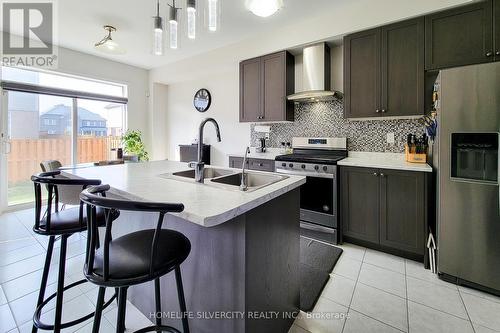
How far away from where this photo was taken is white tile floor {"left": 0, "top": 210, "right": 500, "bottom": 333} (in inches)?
60.2

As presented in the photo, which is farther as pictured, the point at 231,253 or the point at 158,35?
the point at 158,35

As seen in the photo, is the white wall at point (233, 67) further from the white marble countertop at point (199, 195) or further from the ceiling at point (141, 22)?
the white marble countertop at point (199, 195)

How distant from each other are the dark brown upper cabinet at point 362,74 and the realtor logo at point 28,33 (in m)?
3.56

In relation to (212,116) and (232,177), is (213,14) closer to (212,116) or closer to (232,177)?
(232,177)

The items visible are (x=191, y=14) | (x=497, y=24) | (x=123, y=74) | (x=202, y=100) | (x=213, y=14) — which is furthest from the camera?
(x=123, y=74)

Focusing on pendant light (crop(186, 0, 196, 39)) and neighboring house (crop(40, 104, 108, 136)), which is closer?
pendant light (crop(186, 0, 196, 39))

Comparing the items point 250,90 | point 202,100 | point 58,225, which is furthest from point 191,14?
point 202,100

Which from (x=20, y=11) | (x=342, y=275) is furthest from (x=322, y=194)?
(x=20, y=11)

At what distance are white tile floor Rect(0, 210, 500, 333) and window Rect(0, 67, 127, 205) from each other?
214 centimetres

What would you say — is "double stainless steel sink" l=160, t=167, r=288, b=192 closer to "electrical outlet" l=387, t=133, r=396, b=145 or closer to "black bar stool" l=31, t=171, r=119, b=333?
"black bar stool" l=31, t=171, r=119, b=333

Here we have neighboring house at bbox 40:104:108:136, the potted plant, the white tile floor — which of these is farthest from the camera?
the potted plant

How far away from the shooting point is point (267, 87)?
345 centimetres

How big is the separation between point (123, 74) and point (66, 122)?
1.45m

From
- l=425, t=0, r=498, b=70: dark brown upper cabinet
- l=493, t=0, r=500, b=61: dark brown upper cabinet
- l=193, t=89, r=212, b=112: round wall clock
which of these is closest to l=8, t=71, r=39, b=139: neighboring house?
l=193, t=89, r=212, b=112: round wall clock
